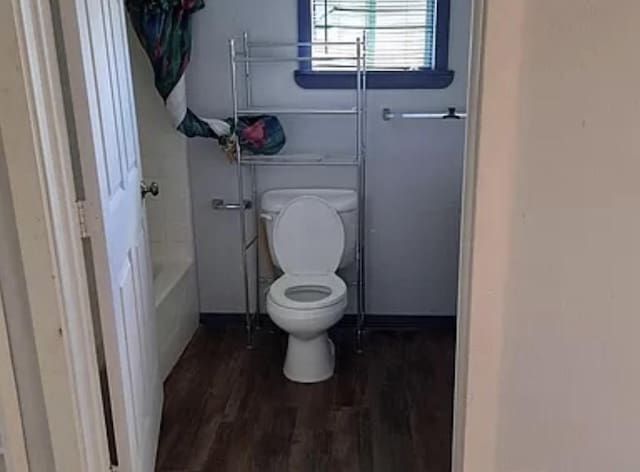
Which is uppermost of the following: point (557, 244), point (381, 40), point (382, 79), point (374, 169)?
point (381, 40)

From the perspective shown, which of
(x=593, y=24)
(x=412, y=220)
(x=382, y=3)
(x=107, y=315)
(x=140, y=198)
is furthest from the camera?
(x=412, y=220)

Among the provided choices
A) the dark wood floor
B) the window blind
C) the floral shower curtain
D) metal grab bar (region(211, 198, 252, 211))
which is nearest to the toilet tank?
metal grab bar (region(211, 198, 252, 211))

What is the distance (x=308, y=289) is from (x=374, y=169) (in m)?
0.70

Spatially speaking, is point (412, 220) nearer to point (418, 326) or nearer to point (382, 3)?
point (418, 326)

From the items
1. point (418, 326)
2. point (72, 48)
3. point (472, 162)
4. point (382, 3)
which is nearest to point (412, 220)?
point (418, 326)

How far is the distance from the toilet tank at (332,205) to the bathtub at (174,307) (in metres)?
0.47

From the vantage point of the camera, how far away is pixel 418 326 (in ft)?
11.8

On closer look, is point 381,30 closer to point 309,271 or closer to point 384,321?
point 309,271

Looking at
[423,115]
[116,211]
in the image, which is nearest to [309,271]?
[423,115]

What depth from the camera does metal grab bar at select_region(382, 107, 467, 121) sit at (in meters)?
3.21

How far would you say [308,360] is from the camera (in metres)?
3.03

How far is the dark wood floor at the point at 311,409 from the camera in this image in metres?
2.48

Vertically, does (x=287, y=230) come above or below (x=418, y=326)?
above

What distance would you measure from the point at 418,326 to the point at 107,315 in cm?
209
